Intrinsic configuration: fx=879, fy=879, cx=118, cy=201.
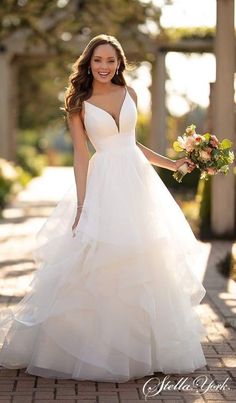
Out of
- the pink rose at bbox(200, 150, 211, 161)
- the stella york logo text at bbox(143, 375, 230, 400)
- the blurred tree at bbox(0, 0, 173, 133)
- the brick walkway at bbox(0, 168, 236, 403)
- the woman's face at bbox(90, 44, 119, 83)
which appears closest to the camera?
the brick walkway at bbox(0, 168, 236, 403)

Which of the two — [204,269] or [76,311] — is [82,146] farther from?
[204,269]

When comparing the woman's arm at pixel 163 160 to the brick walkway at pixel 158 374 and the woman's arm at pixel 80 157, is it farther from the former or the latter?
the brick walkway at pixel 158 374

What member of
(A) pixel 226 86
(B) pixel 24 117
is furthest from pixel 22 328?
(B) pixel 24 117

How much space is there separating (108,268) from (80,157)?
2.48 ft

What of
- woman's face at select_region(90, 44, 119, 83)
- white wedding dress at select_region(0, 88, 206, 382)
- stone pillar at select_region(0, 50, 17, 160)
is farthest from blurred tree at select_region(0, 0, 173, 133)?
white wedding dress at select_region(0, 88, 206, 382)

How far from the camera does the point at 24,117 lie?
46.5 metres

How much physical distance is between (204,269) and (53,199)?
43.0 feet

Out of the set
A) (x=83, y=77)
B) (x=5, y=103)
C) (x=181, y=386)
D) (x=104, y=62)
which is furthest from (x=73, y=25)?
(x=181, y=386)

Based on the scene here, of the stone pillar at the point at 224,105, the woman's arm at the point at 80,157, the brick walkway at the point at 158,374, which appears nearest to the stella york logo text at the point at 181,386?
the brick walkway at the point at 158,374

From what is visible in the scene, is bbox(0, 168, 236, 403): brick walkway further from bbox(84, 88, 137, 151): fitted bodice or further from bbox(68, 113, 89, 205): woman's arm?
bbox(84, 88, 137, 151): fitted bodice

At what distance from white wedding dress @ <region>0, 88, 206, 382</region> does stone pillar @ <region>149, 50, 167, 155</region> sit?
18.0 metres

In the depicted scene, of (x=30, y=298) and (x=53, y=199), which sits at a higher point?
(x=30, y=298)

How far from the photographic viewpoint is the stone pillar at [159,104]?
78.0 ft

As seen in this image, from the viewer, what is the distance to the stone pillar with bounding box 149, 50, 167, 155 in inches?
936
